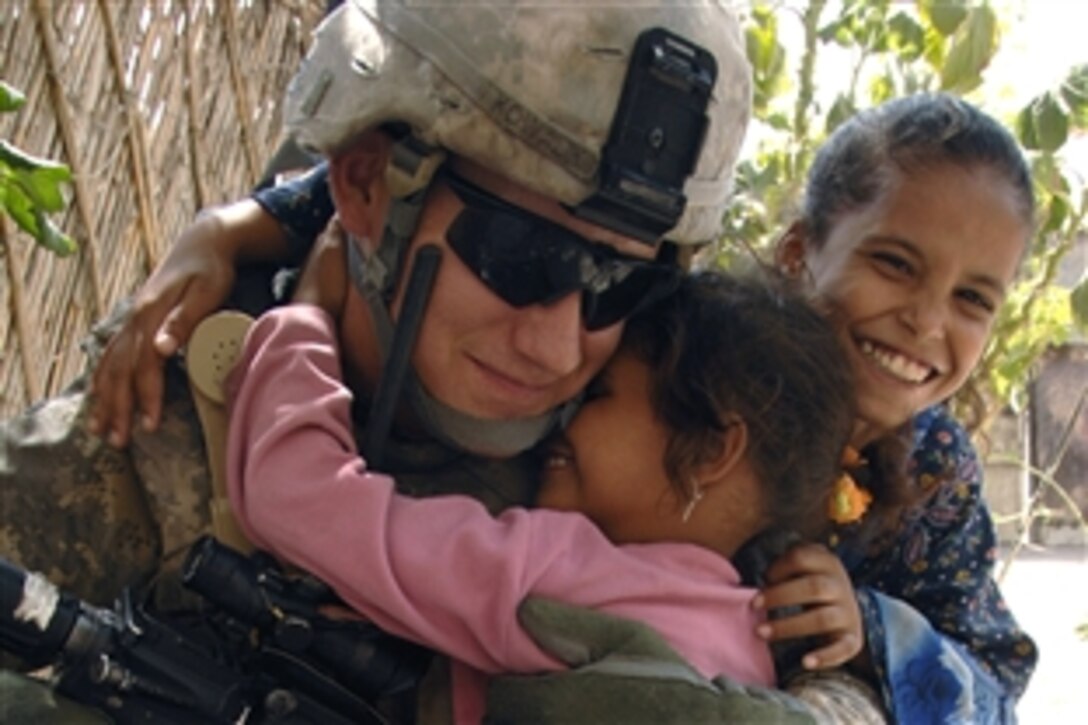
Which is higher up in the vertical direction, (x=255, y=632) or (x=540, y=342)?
(x=540, y=342)

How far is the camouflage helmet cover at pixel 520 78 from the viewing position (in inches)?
66.9

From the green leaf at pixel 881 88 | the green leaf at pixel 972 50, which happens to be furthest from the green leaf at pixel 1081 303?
the green leaf at pixel 881 88

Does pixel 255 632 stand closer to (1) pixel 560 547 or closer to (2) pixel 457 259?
(1) pixel 560 547

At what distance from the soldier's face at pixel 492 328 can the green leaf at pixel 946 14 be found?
2644 millimetres

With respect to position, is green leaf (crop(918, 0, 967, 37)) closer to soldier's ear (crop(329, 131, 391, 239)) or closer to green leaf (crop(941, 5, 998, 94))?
green leaf (crop(941, 5, 998, 94))

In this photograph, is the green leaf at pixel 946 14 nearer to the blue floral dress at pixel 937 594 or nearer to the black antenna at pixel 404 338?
the blue floral dress at pixel 937 594

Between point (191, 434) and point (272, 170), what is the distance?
708mm

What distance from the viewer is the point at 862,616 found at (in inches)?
78.3

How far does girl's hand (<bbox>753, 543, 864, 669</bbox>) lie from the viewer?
185 cm

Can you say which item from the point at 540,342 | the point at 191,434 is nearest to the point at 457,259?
the point at 540,342

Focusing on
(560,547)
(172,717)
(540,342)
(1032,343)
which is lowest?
(1032,343)

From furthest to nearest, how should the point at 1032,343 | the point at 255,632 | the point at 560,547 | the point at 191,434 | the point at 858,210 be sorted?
the point at 1032,343, the point at 858,210, the point at 191,434, the point at 560,547, the point at 255,632

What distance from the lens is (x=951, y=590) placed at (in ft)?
7.63

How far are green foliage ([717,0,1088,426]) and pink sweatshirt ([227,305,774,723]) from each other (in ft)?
7.87
